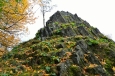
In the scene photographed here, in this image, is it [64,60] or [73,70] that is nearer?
[73,70]

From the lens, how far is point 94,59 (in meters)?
12.1

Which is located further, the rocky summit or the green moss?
the rocky summit

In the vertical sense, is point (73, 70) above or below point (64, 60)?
below

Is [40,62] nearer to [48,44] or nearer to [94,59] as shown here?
[48,44]

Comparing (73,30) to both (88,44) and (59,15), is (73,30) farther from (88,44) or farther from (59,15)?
(59,15)

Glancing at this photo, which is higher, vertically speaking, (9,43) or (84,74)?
(9,43)

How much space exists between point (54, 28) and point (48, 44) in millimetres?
5290

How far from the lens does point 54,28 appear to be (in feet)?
63.8

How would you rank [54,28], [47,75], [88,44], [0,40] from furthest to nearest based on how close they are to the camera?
[54,28]
[0,40]
[88,44]
[47,75]

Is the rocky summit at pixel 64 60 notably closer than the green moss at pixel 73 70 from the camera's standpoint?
No

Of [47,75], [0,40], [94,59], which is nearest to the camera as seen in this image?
[47,75]

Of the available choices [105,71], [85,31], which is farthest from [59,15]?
[105,71]

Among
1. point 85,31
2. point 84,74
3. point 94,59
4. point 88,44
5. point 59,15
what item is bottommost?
point 84,74

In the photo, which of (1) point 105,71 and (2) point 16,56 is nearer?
(1) point 105,71
